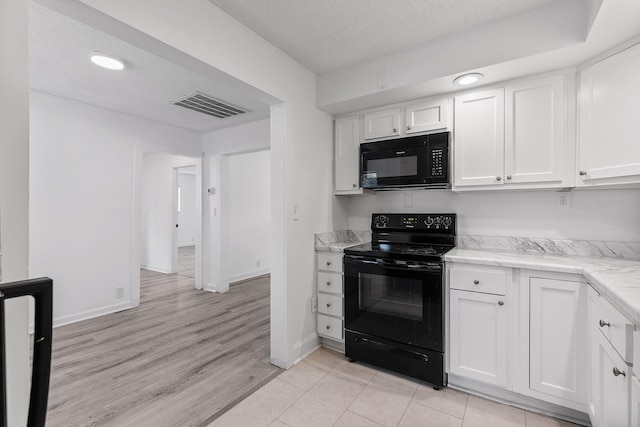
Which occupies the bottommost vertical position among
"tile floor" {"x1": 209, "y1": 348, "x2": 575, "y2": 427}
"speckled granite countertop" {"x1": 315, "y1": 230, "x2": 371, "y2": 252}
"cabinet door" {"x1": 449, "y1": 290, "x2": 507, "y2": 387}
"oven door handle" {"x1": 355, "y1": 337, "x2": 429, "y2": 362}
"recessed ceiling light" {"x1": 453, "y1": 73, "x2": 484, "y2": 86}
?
"tile floor" {"x1": 209, "y1": 348, "x2": 575, "y2": 427}

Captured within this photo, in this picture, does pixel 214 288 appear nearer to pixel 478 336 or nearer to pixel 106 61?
pixel 106 61

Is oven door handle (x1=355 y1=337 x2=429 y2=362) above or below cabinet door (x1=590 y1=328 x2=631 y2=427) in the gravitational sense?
below

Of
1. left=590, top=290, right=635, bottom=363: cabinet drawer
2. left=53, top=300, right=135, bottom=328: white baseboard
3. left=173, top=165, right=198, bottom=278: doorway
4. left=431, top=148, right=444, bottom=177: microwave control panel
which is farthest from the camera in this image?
left=173, top=165, right=198, bottom=278: doorway

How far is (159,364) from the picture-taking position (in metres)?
2.36

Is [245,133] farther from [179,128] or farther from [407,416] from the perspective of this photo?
[407,416]

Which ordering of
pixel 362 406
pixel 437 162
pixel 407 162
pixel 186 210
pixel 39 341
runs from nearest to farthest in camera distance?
pixel 39 341 → pixel 362 406 → pixel 437 162 → pixel 407 162 → pixel 186 210

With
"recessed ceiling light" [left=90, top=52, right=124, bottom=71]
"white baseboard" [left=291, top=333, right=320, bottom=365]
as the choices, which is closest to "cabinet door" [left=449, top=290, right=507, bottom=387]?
"white baseboard" [left=291, top=333, right=320, bottom=365]

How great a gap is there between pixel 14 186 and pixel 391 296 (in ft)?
6.95

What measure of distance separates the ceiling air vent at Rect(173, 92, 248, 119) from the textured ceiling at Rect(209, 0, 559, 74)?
1335mm

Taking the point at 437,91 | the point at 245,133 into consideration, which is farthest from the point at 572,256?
the point at 245,133

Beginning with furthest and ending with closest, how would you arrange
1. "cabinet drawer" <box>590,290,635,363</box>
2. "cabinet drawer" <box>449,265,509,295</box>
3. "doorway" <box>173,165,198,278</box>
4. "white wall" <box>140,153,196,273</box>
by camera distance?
"doorway" <box>173,165,198,278</box> → "white wall" <box>140,153,196,273</box> → "cabinet drawer" <box>449,265,509,295</box> → "cabinet drawer" <box>590,290,635,363</box>

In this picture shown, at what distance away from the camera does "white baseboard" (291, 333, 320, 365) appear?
2.40 meters

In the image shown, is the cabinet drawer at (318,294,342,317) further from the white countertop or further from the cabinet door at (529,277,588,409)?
the cabinet door at (529,277,588,409)

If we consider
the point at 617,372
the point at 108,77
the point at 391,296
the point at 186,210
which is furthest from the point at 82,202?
the point at 186,210
